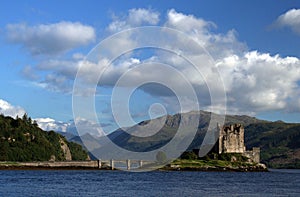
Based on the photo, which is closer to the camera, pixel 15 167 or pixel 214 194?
pixel 214 194

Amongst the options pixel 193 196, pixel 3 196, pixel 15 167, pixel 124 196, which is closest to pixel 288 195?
pixel 193 196

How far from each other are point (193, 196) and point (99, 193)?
1579 centimetres

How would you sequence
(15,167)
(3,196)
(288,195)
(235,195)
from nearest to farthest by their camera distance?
(3,196) < (235,195) < (288,195) < (15,167)

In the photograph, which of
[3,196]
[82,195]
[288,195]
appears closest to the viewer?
[3,196]

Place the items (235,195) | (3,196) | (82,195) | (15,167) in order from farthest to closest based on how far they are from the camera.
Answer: (15,167), (235,195), (82,195), (3,196)

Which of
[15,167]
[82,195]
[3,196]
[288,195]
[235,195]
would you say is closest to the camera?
[3,196]

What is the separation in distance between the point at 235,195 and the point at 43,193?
32496 mm

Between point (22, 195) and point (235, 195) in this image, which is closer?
point (22, 195)

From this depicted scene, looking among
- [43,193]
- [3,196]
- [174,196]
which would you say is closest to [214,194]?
[174,196]

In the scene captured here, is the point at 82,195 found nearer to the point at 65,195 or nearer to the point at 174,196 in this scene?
the point at 65,195

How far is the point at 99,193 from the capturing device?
289 ft

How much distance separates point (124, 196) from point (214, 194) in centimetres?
1702

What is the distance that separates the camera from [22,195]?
8119cm

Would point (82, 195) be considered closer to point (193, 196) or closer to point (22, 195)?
point (22, 195)
